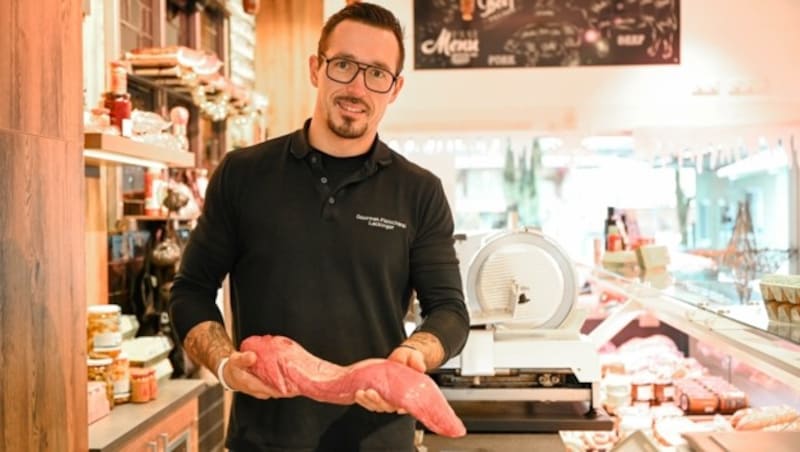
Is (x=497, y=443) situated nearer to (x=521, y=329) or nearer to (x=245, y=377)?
(x=521, y=329)

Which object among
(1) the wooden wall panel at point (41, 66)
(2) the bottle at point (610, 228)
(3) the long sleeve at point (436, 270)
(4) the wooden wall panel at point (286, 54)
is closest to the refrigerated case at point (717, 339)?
(2) the bottle at point (610, 228)

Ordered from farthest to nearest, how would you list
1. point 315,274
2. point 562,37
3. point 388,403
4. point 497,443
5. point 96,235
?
point 562,37 < point 96,235 < point 497,443 < point 315,274 < point 388,403

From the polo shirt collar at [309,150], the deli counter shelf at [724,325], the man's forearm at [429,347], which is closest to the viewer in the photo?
the man's forearm at [429,347]

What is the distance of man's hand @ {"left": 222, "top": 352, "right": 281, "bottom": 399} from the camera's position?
1.52m

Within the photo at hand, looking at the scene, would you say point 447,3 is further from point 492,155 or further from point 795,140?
point 795,140

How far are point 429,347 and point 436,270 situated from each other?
233mm

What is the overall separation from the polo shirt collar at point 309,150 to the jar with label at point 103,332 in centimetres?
145

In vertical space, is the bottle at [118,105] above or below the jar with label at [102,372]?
above

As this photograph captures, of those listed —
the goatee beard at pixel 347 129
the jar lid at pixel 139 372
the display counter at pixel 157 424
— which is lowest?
the display counter at pixel 157 424

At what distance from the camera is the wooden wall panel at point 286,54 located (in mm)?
6332

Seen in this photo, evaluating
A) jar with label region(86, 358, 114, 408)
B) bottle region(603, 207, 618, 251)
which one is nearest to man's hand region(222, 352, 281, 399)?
jar with label region(86, 358, 114, 408)

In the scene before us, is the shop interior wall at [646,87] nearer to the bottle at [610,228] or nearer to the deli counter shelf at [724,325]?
the bottle at [610,228]

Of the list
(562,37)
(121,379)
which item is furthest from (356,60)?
(562,37)

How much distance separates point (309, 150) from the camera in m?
1.83
